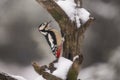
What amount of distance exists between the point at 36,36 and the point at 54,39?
384 centimetres

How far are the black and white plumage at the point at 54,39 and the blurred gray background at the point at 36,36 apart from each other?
10.5 feet

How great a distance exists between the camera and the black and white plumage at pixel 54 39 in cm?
262

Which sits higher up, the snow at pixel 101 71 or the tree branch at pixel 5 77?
the snow at pixel 101 71

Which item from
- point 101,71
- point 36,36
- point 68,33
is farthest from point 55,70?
point 36,36

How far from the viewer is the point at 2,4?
674 centimetres

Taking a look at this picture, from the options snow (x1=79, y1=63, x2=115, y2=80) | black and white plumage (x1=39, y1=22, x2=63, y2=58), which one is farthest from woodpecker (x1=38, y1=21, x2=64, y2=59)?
snow (x1=79, y1=63, x2=115, y2=80)

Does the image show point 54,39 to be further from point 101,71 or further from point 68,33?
point 101,71

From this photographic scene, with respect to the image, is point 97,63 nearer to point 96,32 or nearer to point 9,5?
point 96,32

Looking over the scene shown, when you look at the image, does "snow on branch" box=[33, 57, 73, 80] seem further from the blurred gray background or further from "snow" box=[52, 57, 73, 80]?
the blurred gray background

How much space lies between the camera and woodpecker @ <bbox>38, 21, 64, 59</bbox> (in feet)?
8.57

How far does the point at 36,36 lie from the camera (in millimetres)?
6582

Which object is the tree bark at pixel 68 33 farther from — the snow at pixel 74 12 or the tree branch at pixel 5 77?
the tree branch at pixel 5 77

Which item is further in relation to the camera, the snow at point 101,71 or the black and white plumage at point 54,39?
the snow at point 101,71

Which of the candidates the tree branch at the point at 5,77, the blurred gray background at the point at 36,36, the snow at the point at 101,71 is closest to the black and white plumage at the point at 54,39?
the tree branch at the point at 5,77
